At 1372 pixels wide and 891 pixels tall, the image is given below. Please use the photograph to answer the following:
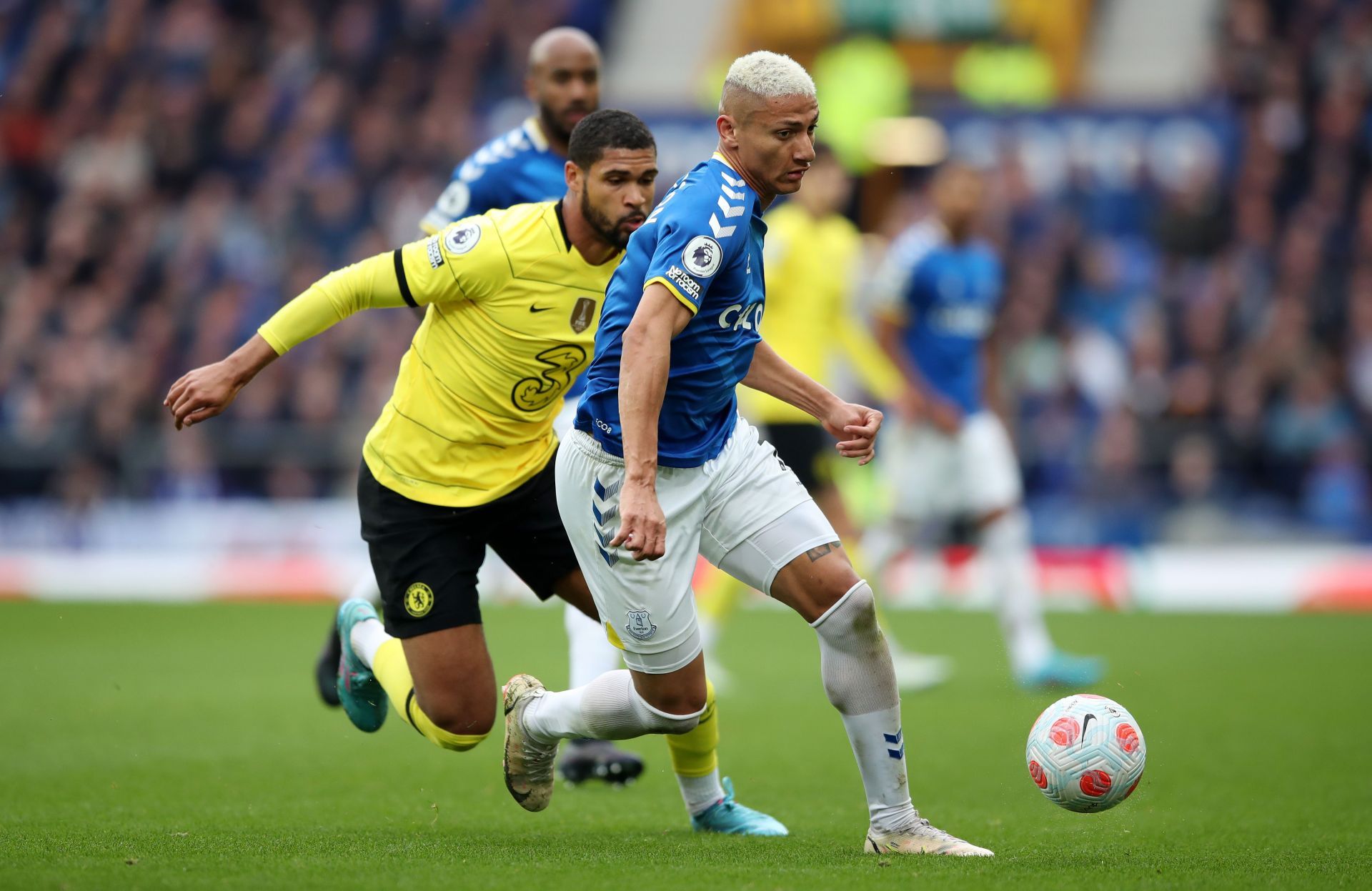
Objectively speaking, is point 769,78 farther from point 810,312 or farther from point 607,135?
point 810,312

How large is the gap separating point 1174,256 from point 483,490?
1334 cm

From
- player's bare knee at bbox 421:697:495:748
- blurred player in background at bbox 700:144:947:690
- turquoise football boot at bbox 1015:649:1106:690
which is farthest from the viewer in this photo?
blurred player in background at bbox 700:144:947:690

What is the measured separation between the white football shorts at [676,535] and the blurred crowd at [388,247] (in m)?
10.6

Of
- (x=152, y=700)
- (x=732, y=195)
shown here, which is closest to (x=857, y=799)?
(x=732, y=195)

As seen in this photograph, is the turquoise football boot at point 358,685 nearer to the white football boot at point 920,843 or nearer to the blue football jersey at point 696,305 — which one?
the blue football jersey at point 696,305

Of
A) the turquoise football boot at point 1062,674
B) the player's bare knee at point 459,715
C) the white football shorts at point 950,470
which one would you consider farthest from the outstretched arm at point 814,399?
the white football shorts at point 950,470

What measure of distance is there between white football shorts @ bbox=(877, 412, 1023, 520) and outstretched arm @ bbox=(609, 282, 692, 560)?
5469mm

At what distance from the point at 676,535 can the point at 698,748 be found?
0.91 meters

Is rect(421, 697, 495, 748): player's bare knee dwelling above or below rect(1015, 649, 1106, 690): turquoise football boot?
above

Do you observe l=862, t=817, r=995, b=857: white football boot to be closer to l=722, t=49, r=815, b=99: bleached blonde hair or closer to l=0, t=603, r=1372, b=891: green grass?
l=0, t=603, r=1372, b=891: green grass

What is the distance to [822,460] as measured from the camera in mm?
9641

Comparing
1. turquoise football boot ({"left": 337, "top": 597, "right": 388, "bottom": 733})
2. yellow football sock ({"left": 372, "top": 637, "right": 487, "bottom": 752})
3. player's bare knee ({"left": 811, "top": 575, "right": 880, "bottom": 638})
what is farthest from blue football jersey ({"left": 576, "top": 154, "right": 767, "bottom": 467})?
turquoise football boot ({"left": 337, "top": 597, "right": 388, "bottom": 733})

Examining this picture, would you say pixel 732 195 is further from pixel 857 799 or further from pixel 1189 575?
pixel 1189 575

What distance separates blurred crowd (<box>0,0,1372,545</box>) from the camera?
15383 mm
